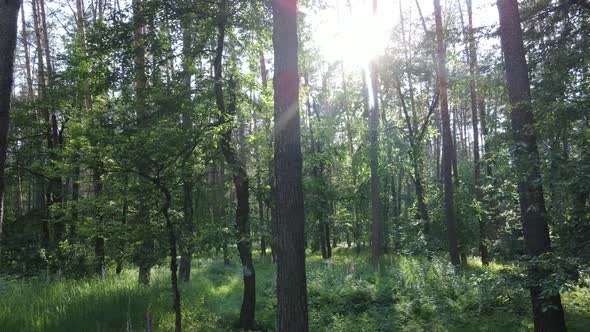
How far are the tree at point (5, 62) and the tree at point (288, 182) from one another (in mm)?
3279

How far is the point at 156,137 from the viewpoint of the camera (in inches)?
270

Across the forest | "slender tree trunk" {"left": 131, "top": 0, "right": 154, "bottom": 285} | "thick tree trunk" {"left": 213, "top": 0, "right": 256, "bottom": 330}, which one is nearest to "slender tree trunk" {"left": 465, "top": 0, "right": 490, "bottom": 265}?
the forest

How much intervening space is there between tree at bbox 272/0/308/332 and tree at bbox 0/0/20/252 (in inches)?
129

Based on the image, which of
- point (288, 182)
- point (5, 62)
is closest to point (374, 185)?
point (288, 182)

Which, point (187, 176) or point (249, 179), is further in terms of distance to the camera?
point (249, 179)

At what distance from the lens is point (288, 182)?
16.9 feet

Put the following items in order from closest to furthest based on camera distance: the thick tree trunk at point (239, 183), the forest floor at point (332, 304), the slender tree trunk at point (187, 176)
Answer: the forest floor at point (332, 304)
the slender tree trunk at point (187, 176)
the thick tree trunk at point (239, 183)

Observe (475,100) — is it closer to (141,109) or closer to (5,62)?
(141,109)

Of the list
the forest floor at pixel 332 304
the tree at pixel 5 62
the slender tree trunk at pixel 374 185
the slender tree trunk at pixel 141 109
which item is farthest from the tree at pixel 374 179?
the tree at pixel 5 62

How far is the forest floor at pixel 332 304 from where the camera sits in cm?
707

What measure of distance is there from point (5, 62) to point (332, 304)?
9.58 m

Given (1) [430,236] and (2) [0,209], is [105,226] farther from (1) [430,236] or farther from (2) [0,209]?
(1) [430,236]

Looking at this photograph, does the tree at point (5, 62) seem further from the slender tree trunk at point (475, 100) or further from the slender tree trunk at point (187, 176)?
the slender tree trunk at point (475, 100)

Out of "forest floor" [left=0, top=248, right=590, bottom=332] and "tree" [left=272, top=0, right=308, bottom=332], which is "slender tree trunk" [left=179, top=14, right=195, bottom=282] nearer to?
"forest floor" [left=0, top=248, right=590, bottom=332]
